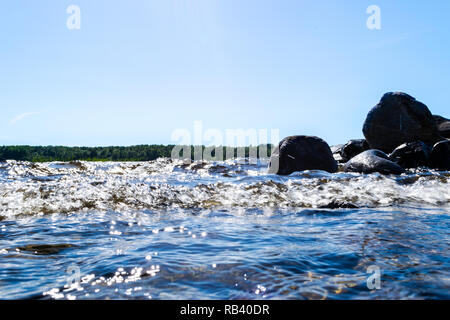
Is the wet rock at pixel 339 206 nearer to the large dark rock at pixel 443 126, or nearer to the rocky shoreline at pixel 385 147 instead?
the rocky shoreline at pixel 385 147

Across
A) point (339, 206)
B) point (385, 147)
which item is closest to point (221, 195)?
point (339, 206)

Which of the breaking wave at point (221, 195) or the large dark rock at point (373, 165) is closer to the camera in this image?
the breaking wave at point (221, 195)

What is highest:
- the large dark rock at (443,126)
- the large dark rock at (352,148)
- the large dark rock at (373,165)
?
the large dark rock at (443,126)

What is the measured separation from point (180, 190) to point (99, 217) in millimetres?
2236

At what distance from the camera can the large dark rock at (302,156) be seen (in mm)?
10008

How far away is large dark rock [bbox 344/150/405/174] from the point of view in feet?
29.2

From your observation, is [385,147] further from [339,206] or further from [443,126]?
[339,206]

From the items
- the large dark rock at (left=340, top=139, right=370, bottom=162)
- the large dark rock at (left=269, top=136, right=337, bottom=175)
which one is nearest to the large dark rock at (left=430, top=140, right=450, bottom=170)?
the large dark rock at (left=269, top=136, right=337, bottom=175)

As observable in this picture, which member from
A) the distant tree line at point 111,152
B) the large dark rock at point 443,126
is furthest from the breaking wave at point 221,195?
the distant tree line at point 111,152

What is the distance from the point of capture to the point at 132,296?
5.74ft

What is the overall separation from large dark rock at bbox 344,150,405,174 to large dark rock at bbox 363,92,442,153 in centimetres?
436

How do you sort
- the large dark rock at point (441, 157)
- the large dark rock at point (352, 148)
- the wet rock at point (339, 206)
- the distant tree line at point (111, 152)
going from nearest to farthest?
the wet rock at point (339, 206)
the large dark rock at point (441, 157)
the large dark rock at point (352, 148)
the distant tree line at point (111, 152)
